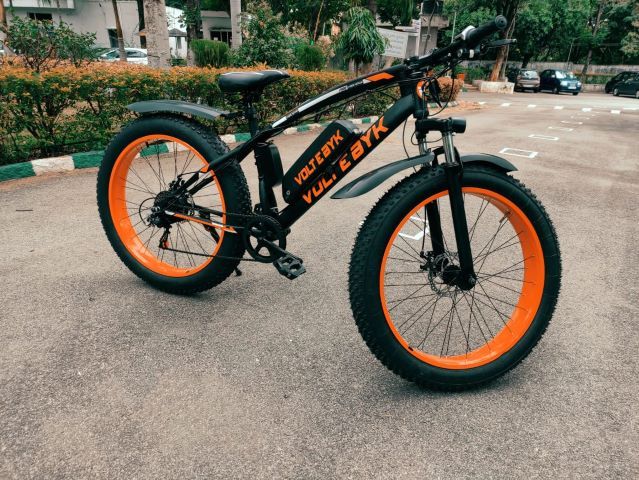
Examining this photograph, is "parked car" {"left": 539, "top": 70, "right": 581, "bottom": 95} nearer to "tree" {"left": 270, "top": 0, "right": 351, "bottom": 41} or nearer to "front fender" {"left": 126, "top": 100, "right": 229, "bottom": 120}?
"tree" {"left": 270, "top": 0, "right": 351, "bottom": 41}

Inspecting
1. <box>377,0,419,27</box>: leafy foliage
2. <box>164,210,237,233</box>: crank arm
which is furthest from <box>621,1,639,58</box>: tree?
<box>164,210,237,233</box>: crank arm

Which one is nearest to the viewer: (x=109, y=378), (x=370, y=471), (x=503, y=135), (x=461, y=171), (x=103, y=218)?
(x=370, y=471)

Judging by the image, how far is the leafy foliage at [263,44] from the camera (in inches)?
436

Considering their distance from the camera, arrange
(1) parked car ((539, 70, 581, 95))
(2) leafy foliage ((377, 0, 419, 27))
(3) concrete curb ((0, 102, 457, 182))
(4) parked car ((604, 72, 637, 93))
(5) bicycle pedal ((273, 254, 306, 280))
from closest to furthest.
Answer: (5) bicycle pedal ((273, 254, 306, 280))
(3) concrete curb ((0, 102, 457, 182))
(1) parked car ((539, 70, 581, 95))
(4) parked car ((604, 72, 637, 93))
(2) leafy foliage ((377, 0, 419, 27))

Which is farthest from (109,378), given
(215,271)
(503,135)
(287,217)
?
(503,135)

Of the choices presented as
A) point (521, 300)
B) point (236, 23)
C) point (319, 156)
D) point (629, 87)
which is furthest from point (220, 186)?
point (629, 87)

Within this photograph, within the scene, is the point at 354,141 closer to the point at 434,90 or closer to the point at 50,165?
the point at 434,90

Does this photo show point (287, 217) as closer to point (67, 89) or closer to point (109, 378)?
point (109, 378)

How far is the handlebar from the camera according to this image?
1.77 m

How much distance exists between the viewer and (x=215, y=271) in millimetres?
2781

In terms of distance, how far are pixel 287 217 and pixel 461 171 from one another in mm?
992

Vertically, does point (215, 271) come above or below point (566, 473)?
above

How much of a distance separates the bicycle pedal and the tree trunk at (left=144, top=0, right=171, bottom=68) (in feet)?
27.6

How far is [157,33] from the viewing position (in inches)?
368
